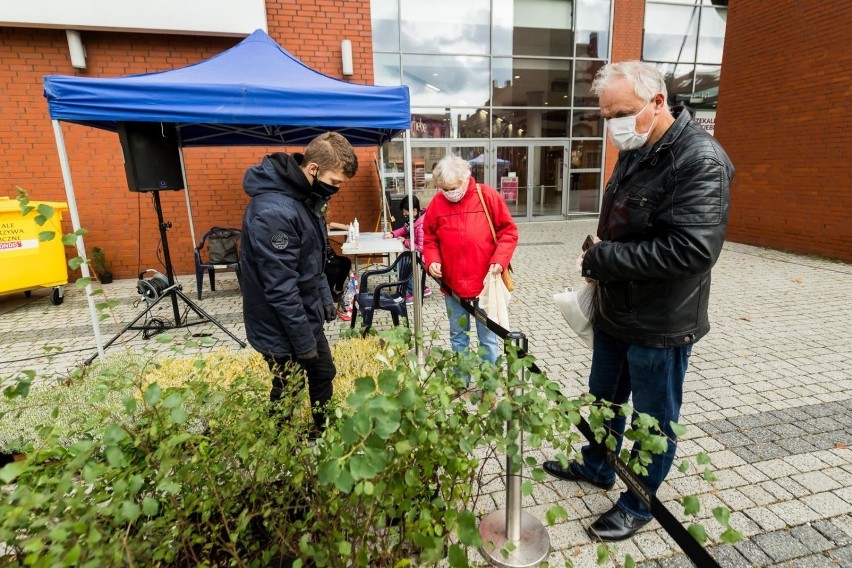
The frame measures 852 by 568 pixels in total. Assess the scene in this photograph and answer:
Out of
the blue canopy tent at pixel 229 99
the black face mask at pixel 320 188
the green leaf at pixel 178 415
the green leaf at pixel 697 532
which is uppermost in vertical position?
the blue canopy tent at pixel 229 99

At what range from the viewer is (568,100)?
43.5 feet

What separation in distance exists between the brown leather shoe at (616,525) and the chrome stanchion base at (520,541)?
9.9 inches

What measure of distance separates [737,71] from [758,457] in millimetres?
9909

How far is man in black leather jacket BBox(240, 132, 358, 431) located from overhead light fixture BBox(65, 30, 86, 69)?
6.46 metres

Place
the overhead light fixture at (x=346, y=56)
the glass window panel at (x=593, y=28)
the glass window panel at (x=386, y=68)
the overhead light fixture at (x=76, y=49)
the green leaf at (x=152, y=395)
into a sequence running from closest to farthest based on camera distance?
the green leaf at (x=152, y=395)
the overhead light fixture at (x=76, y=49)
the overhead light fixture at (x=346, y=56)
the glass window panel at (x=386, y=68)
the glass window panel at (x=593, y=28)

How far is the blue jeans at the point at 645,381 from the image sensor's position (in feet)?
6.23

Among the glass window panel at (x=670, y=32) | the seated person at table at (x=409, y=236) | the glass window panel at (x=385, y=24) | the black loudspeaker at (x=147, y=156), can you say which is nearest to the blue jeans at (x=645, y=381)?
the seated person at table at (x=409, y=236)

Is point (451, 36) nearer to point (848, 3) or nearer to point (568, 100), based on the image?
point (568, 100)

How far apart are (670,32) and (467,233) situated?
14063 mm

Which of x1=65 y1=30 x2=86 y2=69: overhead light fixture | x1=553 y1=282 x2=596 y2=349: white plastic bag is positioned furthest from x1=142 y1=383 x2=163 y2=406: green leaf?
x1=65 y1=30 x2=86 y2=69: overhead light fixture

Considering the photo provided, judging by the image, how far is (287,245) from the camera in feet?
7.60

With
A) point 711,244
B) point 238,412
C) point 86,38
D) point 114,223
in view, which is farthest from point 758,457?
point 86,38

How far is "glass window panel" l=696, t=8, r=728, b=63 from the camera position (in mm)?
13320

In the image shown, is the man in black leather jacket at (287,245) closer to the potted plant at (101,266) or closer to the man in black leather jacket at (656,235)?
the man in black leather jacket at (656,235)
